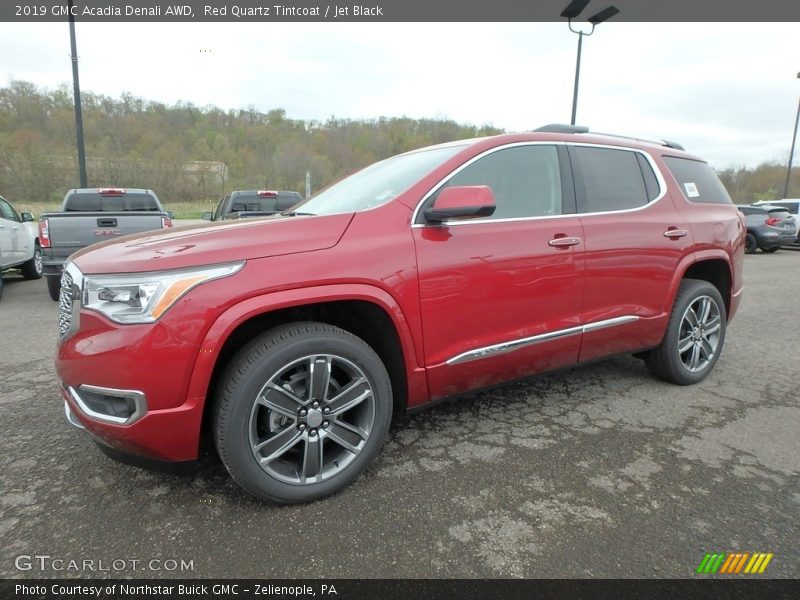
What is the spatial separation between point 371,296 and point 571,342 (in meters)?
1.45

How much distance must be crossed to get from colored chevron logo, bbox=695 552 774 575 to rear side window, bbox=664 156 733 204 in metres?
2.58

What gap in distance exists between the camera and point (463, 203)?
228 cm

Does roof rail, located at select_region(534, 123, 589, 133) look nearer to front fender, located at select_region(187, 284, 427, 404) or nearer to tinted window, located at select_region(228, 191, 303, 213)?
front fender, located at select_region(187, 284, 427, 404)

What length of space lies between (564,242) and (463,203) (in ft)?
2.80

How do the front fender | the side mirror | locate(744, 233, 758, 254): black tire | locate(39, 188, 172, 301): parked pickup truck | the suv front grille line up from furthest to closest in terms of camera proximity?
1. locate(744, 233, 758, 254): black tire
2. locate(39, 188, 172, 301): parked pickup truck
3. the side mirror
4. the suv front grille
5. the front fender

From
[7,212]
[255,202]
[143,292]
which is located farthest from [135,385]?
[255,202]

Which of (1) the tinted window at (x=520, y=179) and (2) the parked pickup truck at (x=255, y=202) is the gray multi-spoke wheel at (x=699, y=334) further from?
(2) the parked pickup truck at (x=255, y=202)

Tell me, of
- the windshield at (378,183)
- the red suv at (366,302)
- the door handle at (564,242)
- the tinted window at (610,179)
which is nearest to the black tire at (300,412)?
the red suv at (366,302)

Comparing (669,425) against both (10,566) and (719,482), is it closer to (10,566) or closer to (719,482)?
(719,482)

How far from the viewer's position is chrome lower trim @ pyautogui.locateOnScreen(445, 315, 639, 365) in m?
2.52

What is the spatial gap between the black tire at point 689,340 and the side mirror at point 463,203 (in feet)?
6.68

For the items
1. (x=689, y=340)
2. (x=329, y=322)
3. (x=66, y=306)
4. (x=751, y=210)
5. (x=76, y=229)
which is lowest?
(x=689, y=340)

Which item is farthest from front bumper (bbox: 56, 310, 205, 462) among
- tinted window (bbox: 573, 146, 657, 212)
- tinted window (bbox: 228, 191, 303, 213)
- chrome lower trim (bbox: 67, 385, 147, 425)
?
tinted window (bbox: 228, 191, 303, 213)
